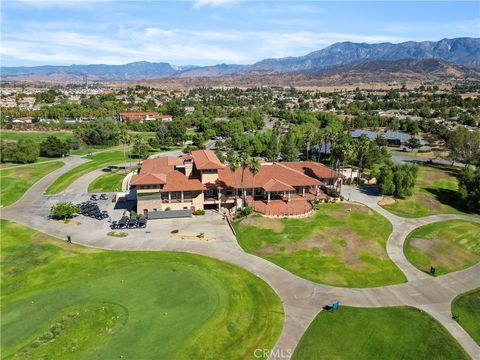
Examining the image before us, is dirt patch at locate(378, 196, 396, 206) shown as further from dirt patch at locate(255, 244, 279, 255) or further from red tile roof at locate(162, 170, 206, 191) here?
red tile roof at locate(162, 170, 206, 191)

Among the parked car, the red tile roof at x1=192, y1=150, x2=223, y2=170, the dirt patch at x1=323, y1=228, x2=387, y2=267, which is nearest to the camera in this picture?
the dirt patch at x1=323, y1=228, x2=387, y2=267

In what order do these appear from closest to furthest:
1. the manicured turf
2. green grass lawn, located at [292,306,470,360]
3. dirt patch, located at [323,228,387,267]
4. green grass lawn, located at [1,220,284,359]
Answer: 1. green grass lawn, located at [1,220,284,359]
2. green grass lawn, located at [292,306,470,360]
3. the manicured turf
4. dirt patch, located at [323,228,387,267]

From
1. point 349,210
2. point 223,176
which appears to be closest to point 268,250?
point 349,210

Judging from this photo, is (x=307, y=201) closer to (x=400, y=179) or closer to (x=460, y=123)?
(x=400, y=179)

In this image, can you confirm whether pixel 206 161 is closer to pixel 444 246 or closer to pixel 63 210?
pixel 63 210

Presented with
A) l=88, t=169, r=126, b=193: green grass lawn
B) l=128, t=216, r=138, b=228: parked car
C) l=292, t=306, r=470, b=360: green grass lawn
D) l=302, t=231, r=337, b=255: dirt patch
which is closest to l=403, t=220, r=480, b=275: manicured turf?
l=302, t=231, r=337, b=255: dirt patch

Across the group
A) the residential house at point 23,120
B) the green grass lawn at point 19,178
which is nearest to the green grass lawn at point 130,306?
the green grass lawn at point 19,178
